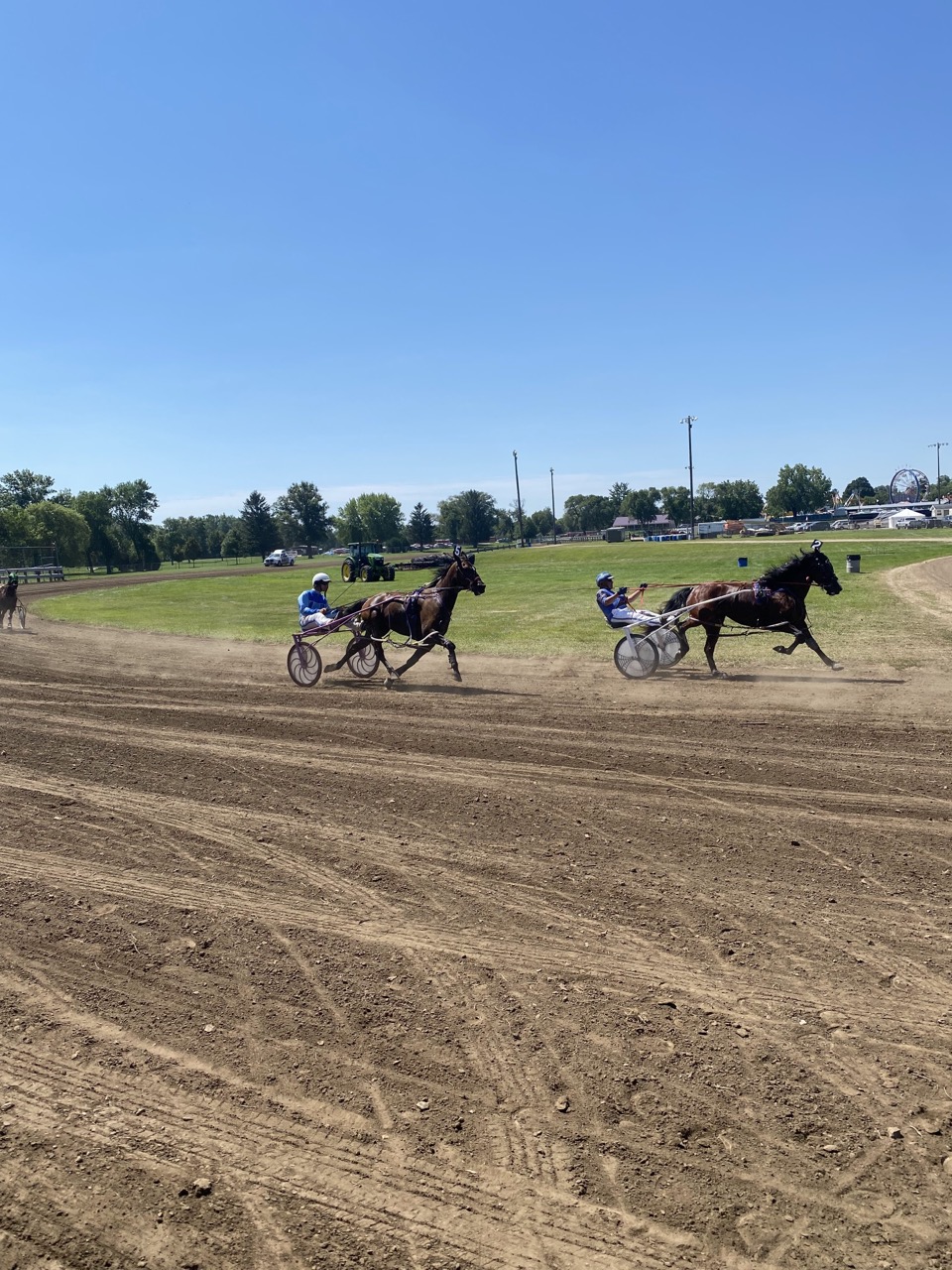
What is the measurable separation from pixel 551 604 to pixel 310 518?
134 metres

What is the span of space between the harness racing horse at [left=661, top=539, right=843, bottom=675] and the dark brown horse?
12.7 feet

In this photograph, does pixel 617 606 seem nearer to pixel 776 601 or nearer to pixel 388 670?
pixel 776 601

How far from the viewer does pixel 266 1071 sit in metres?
4.31

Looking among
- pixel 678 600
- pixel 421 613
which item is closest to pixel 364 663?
pixel 421 613

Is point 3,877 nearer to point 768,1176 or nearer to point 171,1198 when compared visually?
point 171,1198

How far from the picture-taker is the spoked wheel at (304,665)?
51.9 ft

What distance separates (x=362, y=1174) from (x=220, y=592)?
43343 millimetres

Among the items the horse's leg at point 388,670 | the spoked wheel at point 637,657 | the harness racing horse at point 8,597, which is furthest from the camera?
the harness racing horse at point 8,597

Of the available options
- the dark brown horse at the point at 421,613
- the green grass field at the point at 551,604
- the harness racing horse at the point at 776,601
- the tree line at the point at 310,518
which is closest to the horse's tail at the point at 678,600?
the green grass field at the point at 551,604

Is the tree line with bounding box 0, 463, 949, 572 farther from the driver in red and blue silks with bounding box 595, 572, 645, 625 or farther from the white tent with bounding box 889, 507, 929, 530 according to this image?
the driver in red and blue silks with bounding box 595, 572, 645, 625

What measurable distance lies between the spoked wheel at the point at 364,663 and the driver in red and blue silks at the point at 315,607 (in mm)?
886

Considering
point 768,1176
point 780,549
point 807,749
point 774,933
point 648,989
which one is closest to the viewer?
point 768,1176

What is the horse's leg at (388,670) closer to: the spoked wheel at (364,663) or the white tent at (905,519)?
the spoked wheel at (364,663)

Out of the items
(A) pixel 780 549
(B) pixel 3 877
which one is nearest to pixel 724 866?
(B) pixel 3 877
